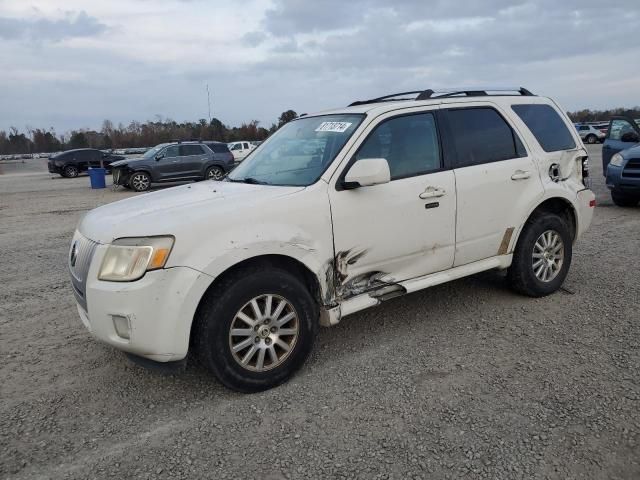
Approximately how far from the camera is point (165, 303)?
2.98m

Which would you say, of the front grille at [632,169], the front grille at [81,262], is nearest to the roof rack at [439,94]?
the front grille at [81,262]

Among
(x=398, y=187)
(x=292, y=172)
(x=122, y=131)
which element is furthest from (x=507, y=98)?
(x=122, y=131)

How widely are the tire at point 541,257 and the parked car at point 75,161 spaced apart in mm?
28186

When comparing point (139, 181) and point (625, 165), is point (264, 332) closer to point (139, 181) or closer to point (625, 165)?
point (625, 165)

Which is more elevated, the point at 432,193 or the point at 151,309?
the point at 432,193

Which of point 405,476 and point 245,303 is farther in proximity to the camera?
point 245,303

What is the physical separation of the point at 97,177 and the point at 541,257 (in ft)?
64.7

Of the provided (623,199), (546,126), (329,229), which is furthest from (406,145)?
(623,199)

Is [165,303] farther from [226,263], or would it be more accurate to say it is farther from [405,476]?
[405,476]

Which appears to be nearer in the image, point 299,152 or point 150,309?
point 150,309

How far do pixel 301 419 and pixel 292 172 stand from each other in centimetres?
179

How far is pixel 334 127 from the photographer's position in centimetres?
401

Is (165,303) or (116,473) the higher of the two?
(165,303)

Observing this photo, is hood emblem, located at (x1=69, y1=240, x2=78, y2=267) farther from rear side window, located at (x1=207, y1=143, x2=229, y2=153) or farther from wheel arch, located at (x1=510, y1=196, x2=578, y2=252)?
rear side window, located at (x1=207, y1=143, x2=229, y2=153)
